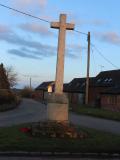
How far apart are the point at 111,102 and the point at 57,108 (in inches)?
1985

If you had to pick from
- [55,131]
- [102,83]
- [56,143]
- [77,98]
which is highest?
[102,83]

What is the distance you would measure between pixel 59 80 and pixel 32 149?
509cm

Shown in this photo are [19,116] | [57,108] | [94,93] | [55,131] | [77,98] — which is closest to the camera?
[55,131]

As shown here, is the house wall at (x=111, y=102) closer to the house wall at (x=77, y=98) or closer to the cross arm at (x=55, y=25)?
the house wall at (x=77, y=98)

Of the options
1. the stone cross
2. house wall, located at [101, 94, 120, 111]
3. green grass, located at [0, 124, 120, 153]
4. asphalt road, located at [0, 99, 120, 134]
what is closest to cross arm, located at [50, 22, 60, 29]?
the stone cross

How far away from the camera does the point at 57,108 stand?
18.8m

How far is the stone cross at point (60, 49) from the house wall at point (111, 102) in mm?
44363

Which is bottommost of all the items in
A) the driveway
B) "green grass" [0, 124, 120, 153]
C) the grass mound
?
"green grass" [0, 124, 120, 153]

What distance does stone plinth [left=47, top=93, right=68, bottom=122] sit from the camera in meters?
18.8

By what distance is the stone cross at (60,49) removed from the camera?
63.4 ft

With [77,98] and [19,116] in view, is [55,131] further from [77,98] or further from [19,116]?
[77,98]

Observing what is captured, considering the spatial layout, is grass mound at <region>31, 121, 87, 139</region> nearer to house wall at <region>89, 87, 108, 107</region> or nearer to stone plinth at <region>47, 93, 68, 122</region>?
stone plinth at <region>47, 93, 68, 122</region>

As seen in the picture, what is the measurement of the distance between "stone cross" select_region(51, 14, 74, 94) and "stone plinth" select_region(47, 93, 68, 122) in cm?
43

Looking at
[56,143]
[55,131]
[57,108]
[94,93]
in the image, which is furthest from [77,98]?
[56,143]
